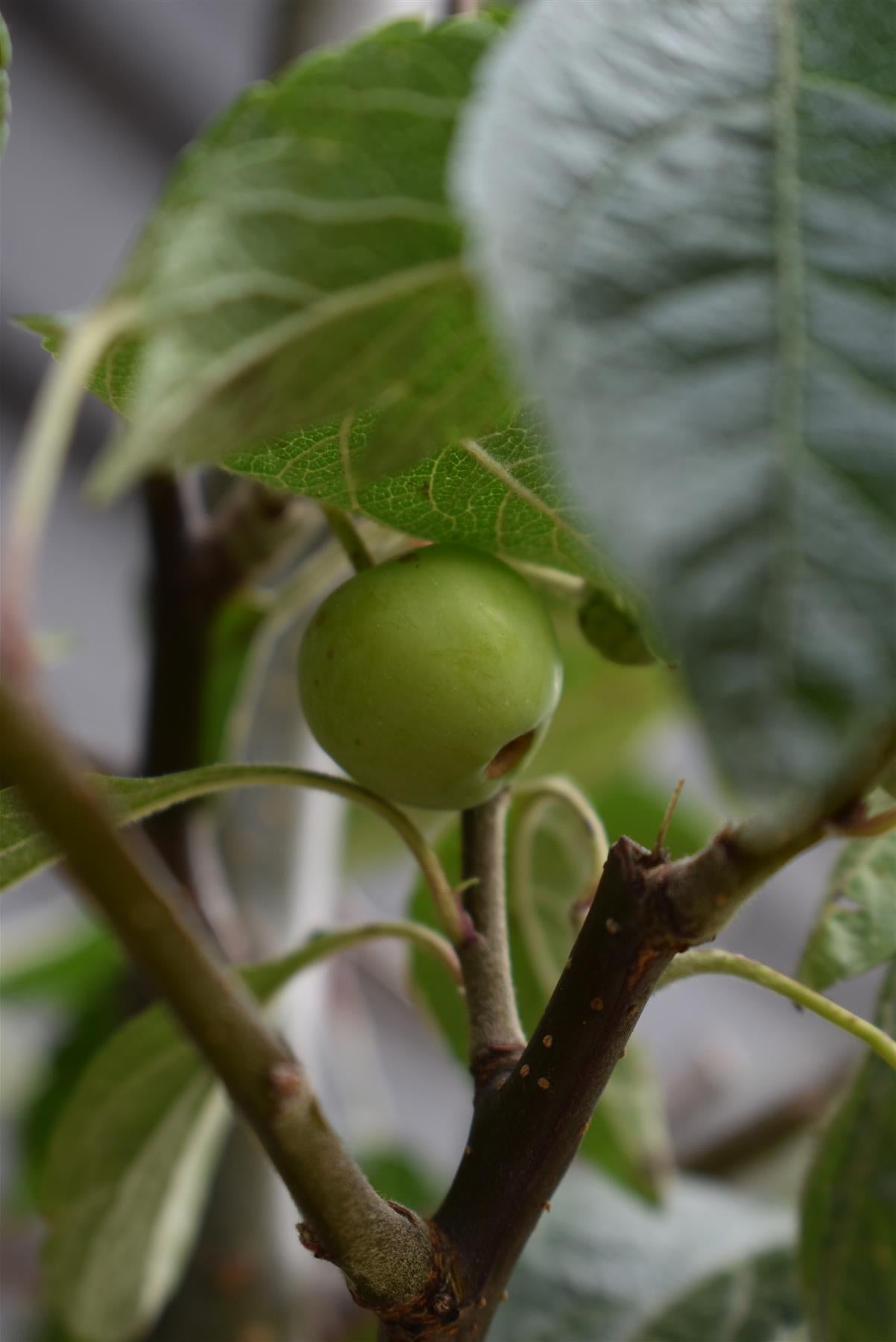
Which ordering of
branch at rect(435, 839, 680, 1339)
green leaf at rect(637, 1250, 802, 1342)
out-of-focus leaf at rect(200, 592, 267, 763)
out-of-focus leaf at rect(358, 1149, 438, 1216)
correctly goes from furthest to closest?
1. out-of-focus leaf at rect(358, 1149, 438, 1216)
2. out-of-focus leaf at rect(200, 592, 267, 763)
3. green leaf at rect(637, 1250, 802, 1342)
4. branch at rect(435, 839, 680, 1339)

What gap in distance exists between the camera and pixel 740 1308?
54 cm

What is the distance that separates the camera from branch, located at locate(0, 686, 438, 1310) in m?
0.17

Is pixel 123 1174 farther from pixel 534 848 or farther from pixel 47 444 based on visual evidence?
pixel 47 444

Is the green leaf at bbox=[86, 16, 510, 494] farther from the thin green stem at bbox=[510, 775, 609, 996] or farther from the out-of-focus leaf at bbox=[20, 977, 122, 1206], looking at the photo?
the out-of-focus leaf at bbox=[20, 977, 122, 1206]

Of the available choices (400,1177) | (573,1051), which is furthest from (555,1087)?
(400,1177)

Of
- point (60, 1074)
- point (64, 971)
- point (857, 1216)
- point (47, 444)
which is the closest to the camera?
point (47, 444)

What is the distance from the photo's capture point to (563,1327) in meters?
0.53

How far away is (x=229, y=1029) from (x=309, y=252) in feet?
0.43

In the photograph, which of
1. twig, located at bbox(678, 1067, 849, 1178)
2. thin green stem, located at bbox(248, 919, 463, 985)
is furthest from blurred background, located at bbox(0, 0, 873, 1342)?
thin green stem, located at bbox(248, 919, 463, 985)

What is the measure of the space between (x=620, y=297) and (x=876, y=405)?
4 centimetres

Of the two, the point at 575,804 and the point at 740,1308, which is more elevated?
the point at 575,804

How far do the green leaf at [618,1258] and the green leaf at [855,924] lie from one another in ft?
0.82

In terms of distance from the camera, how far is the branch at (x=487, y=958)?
0.99ft

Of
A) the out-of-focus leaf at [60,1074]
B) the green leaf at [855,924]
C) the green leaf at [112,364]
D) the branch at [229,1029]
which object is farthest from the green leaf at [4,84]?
the out-of-focus leaf at [60,1074]
